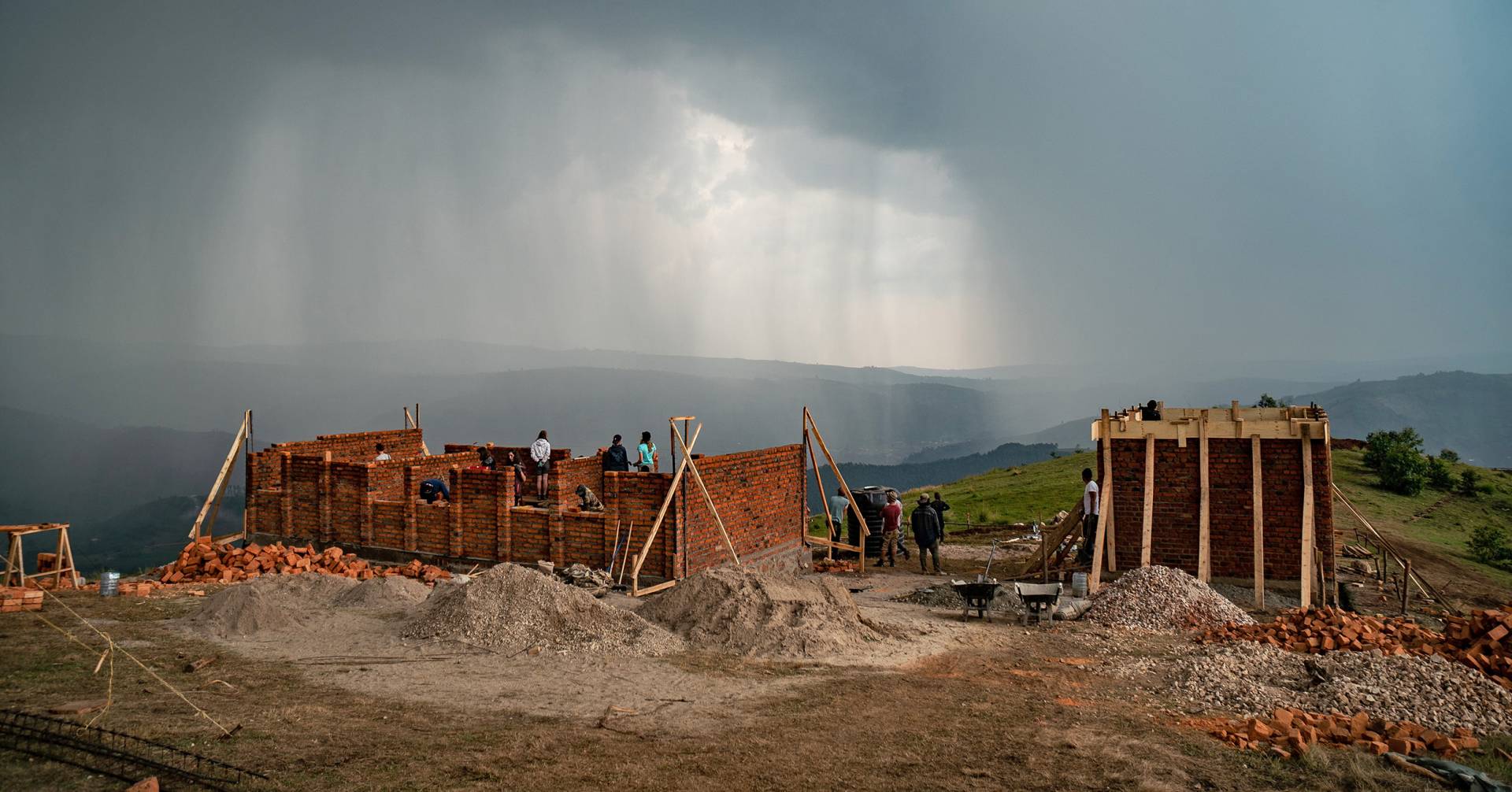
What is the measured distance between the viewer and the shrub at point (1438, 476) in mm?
31500

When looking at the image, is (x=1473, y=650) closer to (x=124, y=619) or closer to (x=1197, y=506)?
(x=1197, y=506)

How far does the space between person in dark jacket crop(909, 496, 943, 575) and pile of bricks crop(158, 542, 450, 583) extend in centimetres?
1056

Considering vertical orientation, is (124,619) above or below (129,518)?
above

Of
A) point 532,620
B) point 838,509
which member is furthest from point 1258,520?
point 532,620

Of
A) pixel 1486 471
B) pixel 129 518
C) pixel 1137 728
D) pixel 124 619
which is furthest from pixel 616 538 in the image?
pixel 129 518

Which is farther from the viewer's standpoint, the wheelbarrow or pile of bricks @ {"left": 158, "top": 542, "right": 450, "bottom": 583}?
pile of bricks @ {"left": 158, "top": 542, "right": 450, "bottom": 583}

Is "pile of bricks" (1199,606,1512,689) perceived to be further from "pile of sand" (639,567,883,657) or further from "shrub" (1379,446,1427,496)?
"shrub" (1379,446,1427,496)

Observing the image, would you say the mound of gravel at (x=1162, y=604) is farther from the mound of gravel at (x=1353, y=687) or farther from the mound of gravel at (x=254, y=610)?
the mound of gravel at (x=254, y=610)

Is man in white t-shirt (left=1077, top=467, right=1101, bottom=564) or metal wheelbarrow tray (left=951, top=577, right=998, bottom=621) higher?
man in white t-shirt (left=1077, top=467, right=1101, bottom=564)

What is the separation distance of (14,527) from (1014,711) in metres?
16.9

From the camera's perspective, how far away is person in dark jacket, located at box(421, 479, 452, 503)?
1873 centimetres

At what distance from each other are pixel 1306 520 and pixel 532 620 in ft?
42.2

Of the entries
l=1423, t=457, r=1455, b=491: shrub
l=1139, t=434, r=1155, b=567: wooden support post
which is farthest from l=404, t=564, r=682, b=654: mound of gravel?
l=1423, t=457, r=1455, b=491: shrub

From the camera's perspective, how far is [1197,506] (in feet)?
51.5
